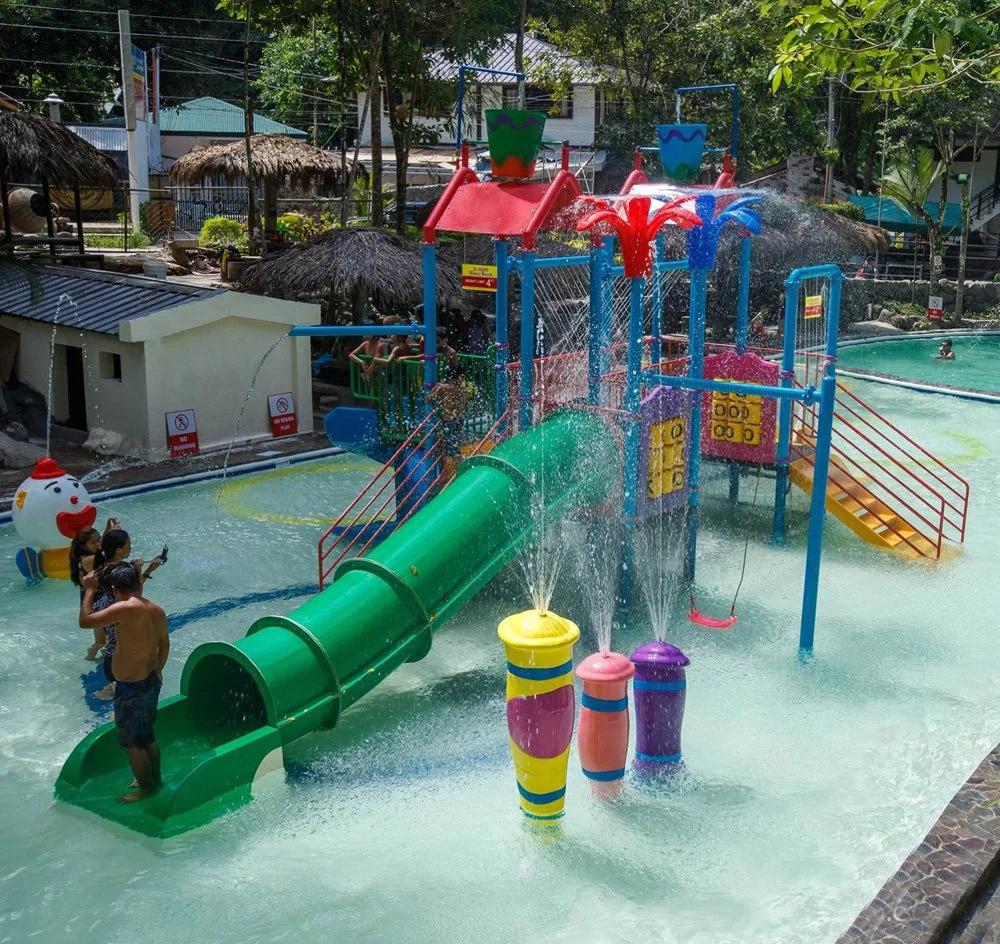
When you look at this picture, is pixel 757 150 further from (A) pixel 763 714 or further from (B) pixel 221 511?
(A) pixel 763 714

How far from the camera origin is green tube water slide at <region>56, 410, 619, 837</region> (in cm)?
728

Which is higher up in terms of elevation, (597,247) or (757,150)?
(757,150)

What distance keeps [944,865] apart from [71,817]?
17.6ft

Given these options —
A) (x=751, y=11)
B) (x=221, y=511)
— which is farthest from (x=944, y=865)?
(x=751, y=11)

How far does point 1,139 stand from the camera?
57.2 feet

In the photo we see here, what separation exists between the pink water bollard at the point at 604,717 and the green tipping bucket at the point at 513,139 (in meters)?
5.36

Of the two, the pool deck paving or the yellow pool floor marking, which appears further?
the pool deck paving

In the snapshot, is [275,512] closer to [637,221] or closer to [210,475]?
[210,475]

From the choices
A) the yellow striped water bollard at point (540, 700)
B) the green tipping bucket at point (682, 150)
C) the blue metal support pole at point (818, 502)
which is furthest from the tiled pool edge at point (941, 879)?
the green tipping bucket at point (682, 150)

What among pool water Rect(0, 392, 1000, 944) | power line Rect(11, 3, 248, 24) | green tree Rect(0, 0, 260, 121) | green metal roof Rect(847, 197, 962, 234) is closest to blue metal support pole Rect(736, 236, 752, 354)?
pool water Rect(0, 392, 1000, 944)

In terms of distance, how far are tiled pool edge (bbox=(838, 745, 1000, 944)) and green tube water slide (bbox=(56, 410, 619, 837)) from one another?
3.72 metres

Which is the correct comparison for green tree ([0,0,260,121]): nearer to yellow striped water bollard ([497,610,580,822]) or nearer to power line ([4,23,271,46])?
power line ([4,23,271,46])

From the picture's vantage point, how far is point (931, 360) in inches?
1125

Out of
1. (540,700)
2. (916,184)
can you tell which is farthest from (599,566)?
(916,184)
